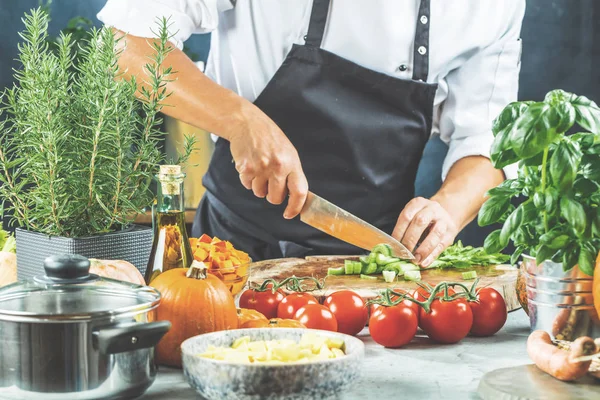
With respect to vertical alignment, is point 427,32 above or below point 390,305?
above

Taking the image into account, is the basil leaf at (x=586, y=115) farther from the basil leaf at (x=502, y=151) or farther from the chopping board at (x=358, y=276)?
the chopping board at (x=358, y=276)

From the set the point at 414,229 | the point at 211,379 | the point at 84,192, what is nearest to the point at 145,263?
the point at 84,192

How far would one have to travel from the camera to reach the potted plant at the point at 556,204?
105 centimetres

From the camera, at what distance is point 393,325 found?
1.20 meters

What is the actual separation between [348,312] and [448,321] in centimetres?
17

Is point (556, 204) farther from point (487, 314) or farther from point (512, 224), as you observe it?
point (487, 314)

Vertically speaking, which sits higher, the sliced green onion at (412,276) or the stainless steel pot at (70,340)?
the stainless steel pot at (70,340)

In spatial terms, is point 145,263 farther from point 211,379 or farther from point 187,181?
point 187,181

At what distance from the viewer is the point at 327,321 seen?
3.97ft

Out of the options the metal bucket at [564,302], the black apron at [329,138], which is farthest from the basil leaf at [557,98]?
the black apron at [329,138]

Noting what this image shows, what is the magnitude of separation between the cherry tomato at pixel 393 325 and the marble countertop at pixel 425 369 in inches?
0.8

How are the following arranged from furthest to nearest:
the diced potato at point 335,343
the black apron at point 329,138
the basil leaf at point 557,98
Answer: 1. the black apron at point 329,138
2. the basil leaf at point 557,98
3. the diced potato at point 335,343

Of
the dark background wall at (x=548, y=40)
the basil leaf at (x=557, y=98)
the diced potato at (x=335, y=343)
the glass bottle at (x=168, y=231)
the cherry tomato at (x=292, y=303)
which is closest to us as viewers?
the diced potato at (x=335, y=343)

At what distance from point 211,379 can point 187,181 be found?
2281mm
